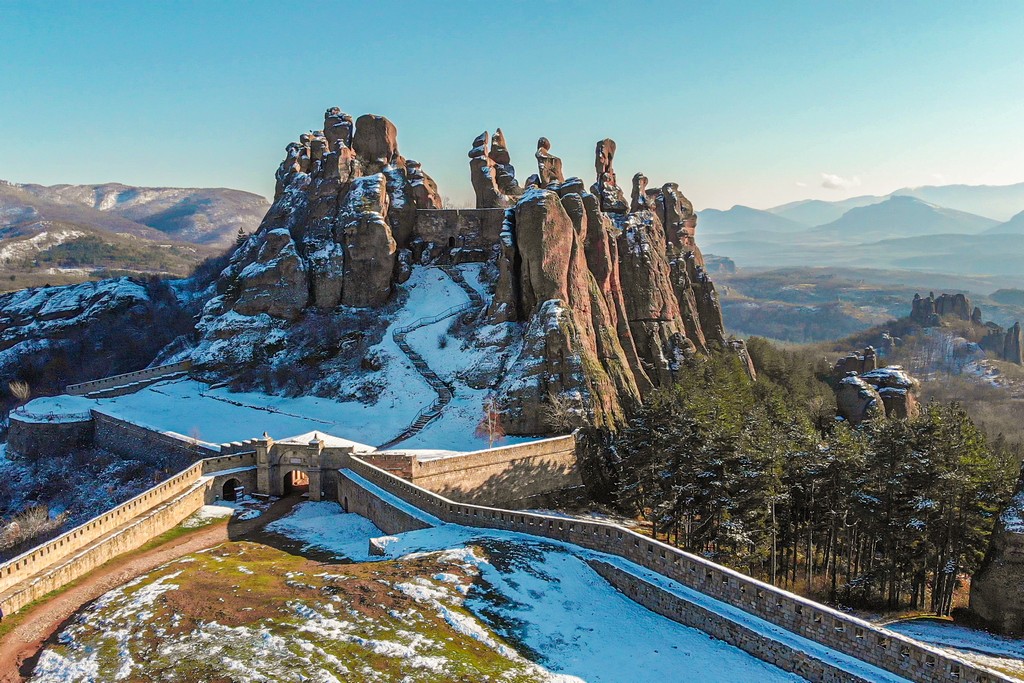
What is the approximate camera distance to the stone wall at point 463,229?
71.2m

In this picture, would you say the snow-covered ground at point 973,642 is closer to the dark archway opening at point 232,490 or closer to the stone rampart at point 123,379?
the dark archway opening at point 232,490

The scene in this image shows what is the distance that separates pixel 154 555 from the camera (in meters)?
33.6

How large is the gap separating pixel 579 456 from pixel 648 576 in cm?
2092

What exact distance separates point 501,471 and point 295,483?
14828 millimetres

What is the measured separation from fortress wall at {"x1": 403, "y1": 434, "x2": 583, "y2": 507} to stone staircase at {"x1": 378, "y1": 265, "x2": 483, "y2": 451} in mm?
6869

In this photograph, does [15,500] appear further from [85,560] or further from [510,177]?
[510,177]

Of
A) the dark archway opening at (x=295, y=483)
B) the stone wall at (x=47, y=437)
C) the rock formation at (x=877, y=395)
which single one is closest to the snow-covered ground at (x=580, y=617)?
the dark archway opening at (x=295, y=483)

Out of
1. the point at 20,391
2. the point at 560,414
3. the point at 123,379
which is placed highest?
the point at 560,414

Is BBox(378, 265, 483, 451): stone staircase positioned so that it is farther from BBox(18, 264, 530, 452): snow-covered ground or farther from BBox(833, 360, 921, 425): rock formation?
BBox(833, 360, 921, 425): rock formation

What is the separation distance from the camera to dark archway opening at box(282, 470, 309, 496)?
45.6 meters

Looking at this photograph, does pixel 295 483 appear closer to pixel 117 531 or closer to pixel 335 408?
pixel 335 408

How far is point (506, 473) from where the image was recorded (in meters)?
44.2

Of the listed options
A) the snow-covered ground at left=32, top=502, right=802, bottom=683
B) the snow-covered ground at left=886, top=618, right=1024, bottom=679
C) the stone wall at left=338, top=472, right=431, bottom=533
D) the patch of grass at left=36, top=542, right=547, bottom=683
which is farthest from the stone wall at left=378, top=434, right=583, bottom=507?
the snow-covered ground at left=886, top=618, right=1024, bottom=679

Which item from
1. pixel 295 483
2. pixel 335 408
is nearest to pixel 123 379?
pixel 335 408
